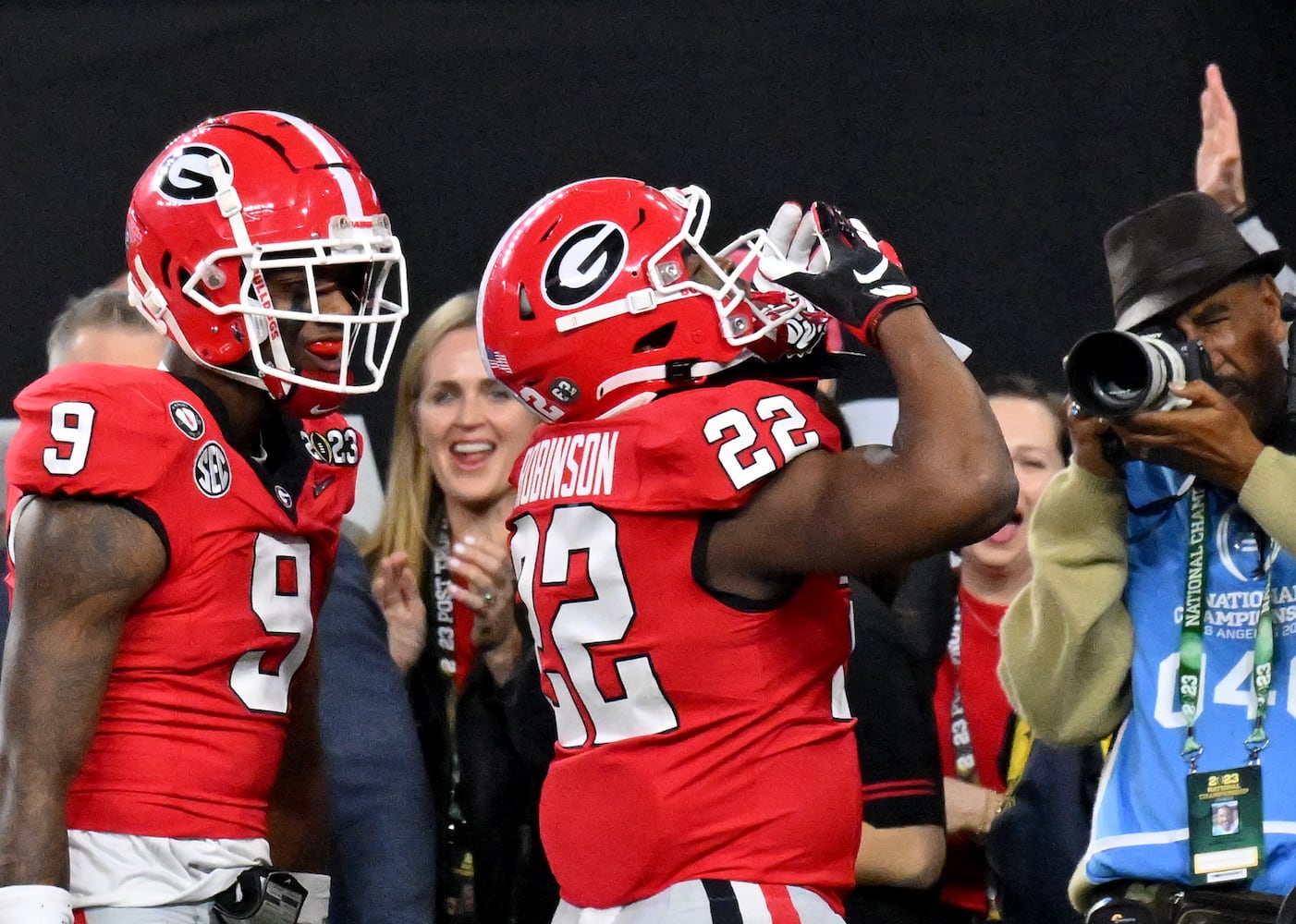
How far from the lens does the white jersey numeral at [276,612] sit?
231 centimetres

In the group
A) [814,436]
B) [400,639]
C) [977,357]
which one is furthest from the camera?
[977,357]

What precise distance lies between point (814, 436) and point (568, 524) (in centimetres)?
33

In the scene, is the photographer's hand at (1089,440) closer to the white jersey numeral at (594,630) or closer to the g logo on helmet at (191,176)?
the white jersey numeral at (594,630)

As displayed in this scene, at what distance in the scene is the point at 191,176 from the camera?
239 cm

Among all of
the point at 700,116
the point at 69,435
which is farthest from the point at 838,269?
the point at 700,116

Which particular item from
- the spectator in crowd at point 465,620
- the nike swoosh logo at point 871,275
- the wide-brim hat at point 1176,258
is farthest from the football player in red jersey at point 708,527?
the spectator in crowd at point 465,620

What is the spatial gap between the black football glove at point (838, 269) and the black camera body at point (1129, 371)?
0.30 meters

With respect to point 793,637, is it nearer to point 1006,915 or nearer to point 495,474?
point 1006,915

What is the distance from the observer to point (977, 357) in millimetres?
3619

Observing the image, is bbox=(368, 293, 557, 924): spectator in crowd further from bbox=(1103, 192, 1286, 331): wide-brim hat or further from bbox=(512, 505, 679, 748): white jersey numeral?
bbox=(1103, 192, 1286, 331): wide-brim hat

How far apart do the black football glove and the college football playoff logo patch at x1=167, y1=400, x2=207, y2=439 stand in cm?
77

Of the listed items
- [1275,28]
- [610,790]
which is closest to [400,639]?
[610,790]

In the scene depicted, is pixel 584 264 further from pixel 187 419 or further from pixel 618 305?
pixel 187 419

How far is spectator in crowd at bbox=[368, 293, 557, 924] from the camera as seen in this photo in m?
3.15
